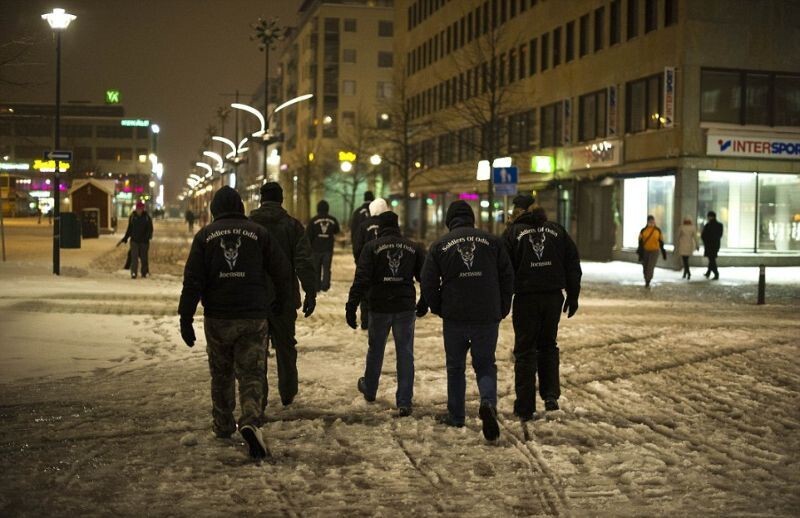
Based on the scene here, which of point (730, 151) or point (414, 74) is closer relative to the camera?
point (730, 151)

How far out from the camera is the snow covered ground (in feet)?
20.5

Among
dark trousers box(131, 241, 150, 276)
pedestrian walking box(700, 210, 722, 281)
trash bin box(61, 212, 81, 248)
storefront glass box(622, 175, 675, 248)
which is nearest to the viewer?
dark trousers box(131, 241, 150, 276)

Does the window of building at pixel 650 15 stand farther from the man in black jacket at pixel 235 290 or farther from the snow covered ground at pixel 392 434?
the man in black jacket at pixel 235 290

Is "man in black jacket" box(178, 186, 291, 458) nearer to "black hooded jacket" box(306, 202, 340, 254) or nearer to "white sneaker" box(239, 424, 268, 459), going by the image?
"white sneaker" box(239, 424, 268, 459)

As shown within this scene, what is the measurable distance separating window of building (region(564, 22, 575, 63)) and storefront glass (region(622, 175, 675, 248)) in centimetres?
736

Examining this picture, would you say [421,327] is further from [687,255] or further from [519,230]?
[687,255]

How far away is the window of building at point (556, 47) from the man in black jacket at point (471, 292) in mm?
37293

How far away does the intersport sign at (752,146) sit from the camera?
3372 centimetres

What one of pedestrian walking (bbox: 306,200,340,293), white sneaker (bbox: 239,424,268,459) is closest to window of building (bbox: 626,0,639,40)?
pedestrian walking (bbox: 306,200,340,293)

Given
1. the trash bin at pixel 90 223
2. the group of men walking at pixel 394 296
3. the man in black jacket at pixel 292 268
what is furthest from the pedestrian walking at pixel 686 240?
the trash bin at pixel 90 223

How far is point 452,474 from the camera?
6.85 m

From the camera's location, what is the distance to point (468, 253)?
26.4 ft

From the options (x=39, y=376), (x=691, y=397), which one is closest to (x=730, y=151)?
(x=691, y=397)

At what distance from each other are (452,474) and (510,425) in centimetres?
170
